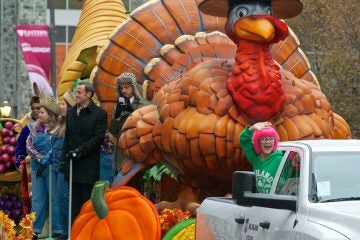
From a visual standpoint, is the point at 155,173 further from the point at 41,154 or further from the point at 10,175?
the point at 10,175

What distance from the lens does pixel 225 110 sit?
1106 cm

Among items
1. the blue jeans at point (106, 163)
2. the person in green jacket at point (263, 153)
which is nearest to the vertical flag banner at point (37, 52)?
the blue jeans at point (106, 163)

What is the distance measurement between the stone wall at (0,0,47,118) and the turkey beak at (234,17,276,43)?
40803mm

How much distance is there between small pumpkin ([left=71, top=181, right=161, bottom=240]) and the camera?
11.6 meters

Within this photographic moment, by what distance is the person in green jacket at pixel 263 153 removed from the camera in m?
8.77

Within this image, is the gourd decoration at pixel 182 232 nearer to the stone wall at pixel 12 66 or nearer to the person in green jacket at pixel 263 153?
→ the person in green jacket at pixel 263 153

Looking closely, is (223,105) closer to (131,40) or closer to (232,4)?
(232,4)

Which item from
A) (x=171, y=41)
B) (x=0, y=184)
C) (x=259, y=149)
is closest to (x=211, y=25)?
(x=171, y=41)

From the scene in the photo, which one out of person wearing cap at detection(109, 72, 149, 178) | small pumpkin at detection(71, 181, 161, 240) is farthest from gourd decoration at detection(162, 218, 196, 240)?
person wearing cap at detection(109, 72, 149, 178)

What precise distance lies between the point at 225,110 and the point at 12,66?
44.7 meters

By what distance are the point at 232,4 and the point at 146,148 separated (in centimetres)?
170

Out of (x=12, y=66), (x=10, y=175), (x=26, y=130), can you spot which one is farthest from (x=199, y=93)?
(x=12, y=66)

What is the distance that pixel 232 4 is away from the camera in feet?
37.3

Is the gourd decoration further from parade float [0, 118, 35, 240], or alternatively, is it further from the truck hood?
parade float [0, 118, 35, 240]
